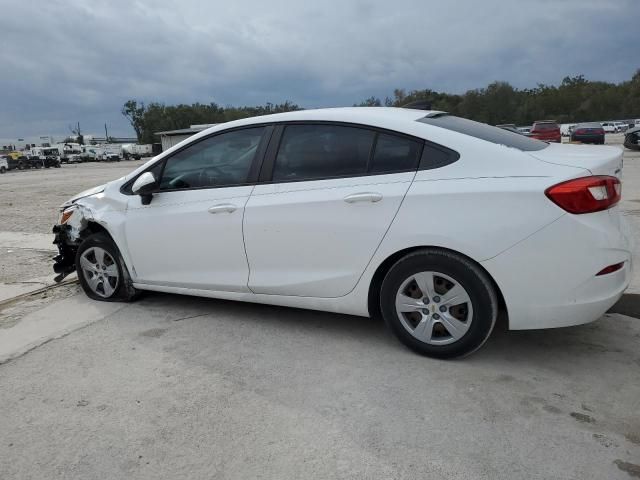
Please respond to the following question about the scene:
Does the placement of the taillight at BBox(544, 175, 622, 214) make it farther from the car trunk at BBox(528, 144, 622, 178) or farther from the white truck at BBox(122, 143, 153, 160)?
the white truck at BBox(122, 143, 153, 160)

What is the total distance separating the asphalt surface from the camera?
2.40 meters

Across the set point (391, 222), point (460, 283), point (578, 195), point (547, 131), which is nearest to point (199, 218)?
point (391, 222)

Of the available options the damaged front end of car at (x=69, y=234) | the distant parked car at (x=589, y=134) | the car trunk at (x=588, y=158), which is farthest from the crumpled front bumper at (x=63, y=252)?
the distant parked car at (x=589, y=134)

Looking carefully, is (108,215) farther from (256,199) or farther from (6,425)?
(6,425)

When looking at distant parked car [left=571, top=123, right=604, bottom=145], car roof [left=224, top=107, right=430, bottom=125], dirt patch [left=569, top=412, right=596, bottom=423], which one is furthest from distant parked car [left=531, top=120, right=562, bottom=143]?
dirt patch [left=569, top=412, right=596, bottom=423]

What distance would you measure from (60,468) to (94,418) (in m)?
0.41

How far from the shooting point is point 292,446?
2523 millimetres

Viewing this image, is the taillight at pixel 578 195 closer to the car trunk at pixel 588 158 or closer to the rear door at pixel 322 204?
the car trunk at pixel 588 158

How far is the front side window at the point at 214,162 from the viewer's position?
396cm

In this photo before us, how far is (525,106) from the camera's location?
91.6 meters

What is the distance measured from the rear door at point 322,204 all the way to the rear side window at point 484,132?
33cm

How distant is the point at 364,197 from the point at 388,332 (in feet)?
3.68


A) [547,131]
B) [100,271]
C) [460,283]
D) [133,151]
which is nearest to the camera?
[460,283]

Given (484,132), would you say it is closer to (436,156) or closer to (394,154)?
(436,156)
